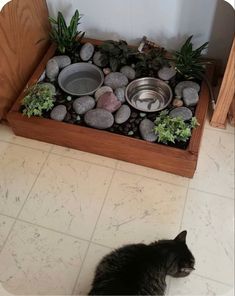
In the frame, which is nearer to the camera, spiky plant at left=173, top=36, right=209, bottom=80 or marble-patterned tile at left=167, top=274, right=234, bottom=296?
marble-patterned tile at left=167, top=274, right=234, bottom=296

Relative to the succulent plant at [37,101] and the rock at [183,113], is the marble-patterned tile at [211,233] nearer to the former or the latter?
the rock at [183,113]

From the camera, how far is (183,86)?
125 centimetres

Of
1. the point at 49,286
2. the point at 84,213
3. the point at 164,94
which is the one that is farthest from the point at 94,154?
the point at 49,286

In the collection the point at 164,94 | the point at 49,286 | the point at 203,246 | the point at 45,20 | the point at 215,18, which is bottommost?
the point at 49,286

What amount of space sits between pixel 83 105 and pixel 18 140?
11.4 inches

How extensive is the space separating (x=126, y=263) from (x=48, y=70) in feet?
2.58

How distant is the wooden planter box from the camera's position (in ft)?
3.69

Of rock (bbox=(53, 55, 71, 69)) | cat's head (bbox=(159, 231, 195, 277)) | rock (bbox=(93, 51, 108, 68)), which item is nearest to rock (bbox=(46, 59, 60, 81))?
rock (bbox=(53, 55, 71, 69))

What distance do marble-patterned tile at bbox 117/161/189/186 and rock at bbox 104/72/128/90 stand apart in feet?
0.94

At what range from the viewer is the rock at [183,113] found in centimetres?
117

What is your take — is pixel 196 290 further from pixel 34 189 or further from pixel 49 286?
pixel 34 189

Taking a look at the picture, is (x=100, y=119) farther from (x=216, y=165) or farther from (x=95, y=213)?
(x=216, y=165)

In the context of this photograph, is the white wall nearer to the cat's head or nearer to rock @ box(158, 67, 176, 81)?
rock @ box(158, 67, 176, 81)

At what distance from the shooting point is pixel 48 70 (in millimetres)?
1319
